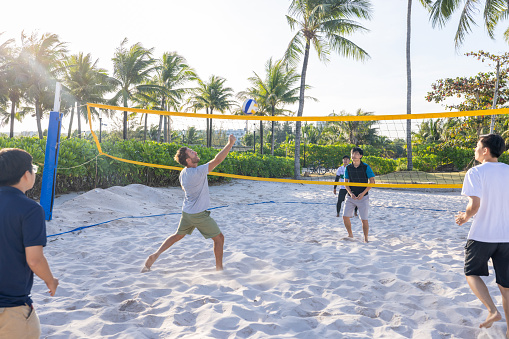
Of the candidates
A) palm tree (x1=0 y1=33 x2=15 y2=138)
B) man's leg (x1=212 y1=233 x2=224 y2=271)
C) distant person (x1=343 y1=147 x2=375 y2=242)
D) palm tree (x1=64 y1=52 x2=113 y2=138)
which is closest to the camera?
man's leg (x1=212 y1=233 x2=224 y2=271)

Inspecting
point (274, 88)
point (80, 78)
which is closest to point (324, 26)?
point (274, 88)

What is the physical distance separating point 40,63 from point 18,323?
30.1m

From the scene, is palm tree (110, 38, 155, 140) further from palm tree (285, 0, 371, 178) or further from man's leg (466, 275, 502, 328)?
man's leg (466, 275, 502, 328)

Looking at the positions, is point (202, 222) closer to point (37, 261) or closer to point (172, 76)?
point (37, 261)

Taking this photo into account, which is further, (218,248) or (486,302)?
(218,248)

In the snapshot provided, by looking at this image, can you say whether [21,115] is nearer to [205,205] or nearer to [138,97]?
[138,97]

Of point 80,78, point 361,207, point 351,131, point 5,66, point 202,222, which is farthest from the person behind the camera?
point 351,131

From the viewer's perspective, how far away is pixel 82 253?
3727mm

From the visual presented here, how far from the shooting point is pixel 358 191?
4.46 meters

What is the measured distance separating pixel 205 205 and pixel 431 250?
2697 millimetres

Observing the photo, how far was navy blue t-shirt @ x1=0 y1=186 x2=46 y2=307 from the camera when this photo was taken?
4.33 feet

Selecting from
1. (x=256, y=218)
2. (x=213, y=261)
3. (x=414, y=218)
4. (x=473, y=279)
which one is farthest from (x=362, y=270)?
(x=414, y=218)

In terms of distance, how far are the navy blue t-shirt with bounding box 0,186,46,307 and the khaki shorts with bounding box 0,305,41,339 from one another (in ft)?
0.08

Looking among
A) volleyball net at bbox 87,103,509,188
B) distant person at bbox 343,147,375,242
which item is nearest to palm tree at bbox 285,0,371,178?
volleyball net at bbox 87,103,509,188
